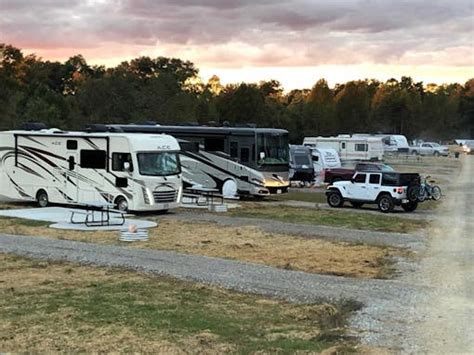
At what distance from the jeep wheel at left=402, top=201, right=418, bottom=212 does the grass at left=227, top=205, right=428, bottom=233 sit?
1.67m

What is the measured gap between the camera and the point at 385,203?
25.3 m

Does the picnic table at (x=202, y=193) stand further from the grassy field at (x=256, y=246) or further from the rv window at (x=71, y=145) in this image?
the grassy field at (x=256, y=246)

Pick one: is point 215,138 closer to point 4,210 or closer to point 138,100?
point 4,210

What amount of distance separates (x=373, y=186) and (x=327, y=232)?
26.1 feet

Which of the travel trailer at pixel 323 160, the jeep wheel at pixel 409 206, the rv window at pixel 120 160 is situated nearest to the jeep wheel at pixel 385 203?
the jeep wheel at pixel 409 206

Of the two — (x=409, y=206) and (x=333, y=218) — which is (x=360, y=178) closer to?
(x=409, y=206)

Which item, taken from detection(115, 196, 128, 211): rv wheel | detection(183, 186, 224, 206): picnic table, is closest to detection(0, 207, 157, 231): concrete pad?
detection(115, 196, 128, 211): rv wheel

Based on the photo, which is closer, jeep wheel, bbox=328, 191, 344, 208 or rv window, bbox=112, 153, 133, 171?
rv window, bbox=112, 153, 133, 171

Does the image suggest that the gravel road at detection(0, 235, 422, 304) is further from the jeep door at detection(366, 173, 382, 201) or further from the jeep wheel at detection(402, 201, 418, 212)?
the jeep wheel at detection(402, 201, 418, 212)

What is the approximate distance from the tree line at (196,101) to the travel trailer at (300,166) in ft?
18.8

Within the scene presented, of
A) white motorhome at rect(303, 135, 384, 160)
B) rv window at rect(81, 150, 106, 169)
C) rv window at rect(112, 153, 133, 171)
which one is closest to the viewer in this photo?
rv window at rect(112, 153, 133, 171)

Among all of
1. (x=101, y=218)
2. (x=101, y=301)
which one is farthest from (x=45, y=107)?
(x=101, y=301)

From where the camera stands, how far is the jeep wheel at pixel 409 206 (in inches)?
1001

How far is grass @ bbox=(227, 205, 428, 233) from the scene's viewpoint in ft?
66.9
